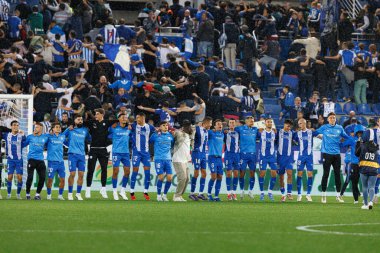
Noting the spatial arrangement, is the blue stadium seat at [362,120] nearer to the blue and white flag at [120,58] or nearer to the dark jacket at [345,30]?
the dark jacket at [345,30]

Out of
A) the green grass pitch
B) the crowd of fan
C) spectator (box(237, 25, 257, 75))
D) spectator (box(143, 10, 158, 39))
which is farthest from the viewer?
spectator (box(143, 10, 158, 39))

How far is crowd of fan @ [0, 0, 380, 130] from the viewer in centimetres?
3156

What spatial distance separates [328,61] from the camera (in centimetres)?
3641

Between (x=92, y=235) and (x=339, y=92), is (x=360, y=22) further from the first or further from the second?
(x=92, y=235)

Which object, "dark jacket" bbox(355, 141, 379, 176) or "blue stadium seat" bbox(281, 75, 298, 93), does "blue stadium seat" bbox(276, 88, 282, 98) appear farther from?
"dark jacket" bbox(355, 141, 379, 176)

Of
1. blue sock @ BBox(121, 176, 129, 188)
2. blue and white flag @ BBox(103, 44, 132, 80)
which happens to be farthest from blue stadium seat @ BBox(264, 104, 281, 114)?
blue sock @ BBox(121, 176, 129, 188)

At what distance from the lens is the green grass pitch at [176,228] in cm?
1360

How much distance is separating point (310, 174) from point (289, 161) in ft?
2.34

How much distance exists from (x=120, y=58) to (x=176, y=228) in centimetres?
1740

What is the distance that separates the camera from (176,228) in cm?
1642

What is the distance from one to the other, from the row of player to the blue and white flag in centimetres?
549

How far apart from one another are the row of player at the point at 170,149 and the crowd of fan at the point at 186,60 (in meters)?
2.30

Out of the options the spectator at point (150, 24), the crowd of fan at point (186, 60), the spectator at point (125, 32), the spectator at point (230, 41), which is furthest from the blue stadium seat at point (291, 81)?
the spectator at point (125, 32)

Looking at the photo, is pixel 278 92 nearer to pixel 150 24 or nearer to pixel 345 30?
pixel 345 30
